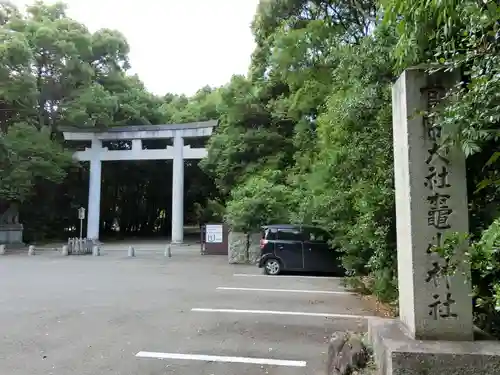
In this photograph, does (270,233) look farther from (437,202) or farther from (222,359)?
(437,202)

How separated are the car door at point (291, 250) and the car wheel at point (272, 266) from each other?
0.56 ft

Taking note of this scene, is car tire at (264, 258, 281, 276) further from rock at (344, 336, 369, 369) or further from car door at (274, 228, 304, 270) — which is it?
rock at (344, 336, 369, 369)

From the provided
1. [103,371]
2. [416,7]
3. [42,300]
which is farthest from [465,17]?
[42,300]

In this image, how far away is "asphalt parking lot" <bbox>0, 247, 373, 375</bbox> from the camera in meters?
4.76

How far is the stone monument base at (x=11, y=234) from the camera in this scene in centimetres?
2373

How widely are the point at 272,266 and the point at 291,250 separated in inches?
28.4

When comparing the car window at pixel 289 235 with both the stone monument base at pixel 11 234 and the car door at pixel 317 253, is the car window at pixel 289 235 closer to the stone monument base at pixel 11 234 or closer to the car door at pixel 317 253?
the car door at pixel 317 253

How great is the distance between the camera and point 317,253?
39.7 feet

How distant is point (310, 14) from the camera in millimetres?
14508

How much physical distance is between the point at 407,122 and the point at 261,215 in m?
11.5

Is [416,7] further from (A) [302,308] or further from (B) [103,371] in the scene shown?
(A) [302,308]

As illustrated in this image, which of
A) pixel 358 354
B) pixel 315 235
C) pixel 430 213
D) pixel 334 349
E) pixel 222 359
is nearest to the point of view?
pixel 430 213

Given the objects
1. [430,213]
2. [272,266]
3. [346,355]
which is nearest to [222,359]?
[346,355]

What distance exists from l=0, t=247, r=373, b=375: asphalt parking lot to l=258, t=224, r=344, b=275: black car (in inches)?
21.2
